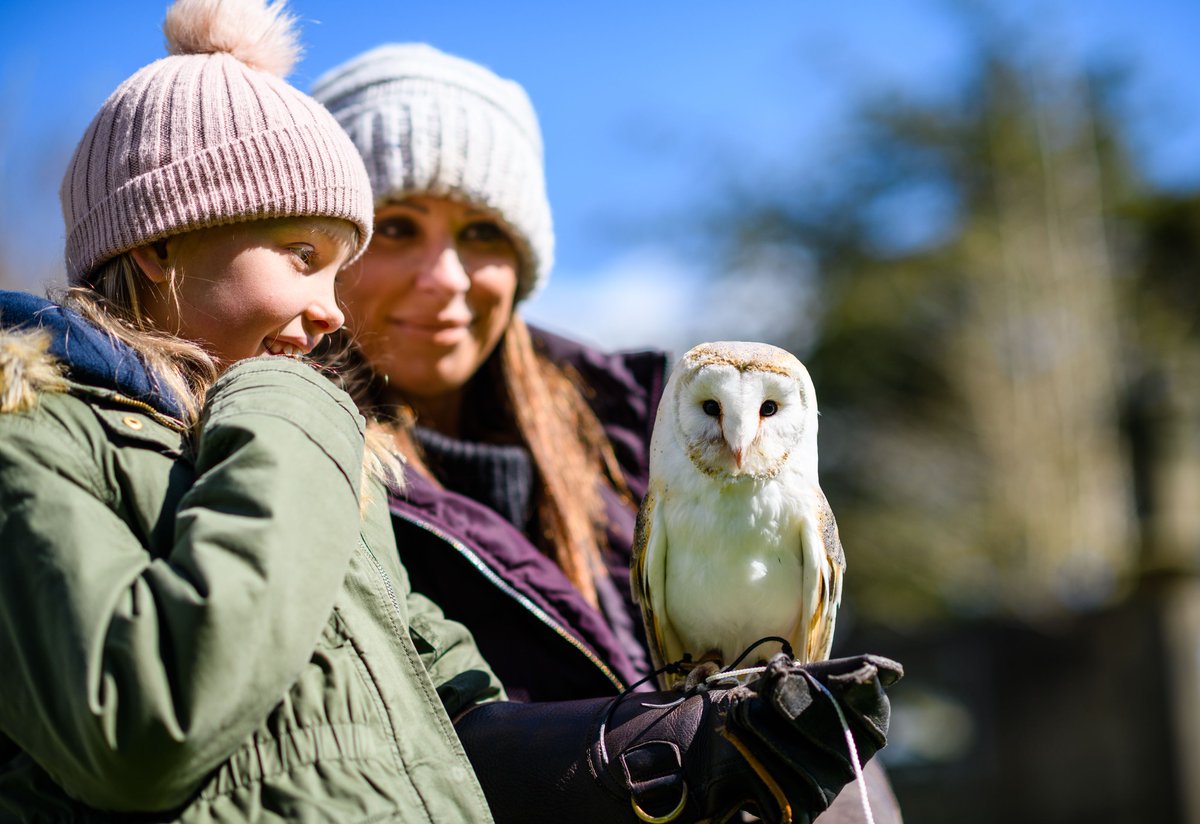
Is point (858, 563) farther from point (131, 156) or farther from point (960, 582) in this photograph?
point (131, 156)

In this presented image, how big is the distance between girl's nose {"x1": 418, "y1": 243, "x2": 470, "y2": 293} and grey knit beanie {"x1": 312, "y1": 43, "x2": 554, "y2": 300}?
0.11m

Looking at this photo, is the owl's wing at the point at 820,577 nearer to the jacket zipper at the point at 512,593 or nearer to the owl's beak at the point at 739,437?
the owl's beak at the point at 739,437

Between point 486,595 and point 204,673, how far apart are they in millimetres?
893

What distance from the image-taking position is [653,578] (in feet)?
5.86

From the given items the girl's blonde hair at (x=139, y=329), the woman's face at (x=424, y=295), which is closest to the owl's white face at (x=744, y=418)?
the woman's face at (x=424, y=295)

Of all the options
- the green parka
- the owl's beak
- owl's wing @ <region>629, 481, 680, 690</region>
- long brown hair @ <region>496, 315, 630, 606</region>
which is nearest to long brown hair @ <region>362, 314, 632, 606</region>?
long brown hair @ <region>496, 315, 630, 606</region>

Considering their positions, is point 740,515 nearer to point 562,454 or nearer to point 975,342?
point 562,454

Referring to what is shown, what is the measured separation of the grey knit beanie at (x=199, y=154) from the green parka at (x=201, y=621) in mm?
260

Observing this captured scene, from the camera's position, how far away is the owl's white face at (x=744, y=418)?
169 cm

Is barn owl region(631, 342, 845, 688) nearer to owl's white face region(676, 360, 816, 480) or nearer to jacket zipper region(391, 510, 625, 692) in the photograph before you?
owl's white face region(676, 360, 816, 480)

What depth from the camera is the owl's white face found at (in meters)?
1.69

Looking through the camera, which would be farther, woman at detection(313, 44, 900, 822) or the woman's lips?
the woman's lips

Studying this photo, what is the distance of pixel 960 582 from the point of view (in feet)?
37.0

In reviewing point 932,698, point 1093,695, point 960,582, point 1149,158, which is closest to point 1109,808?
point 1093,695
